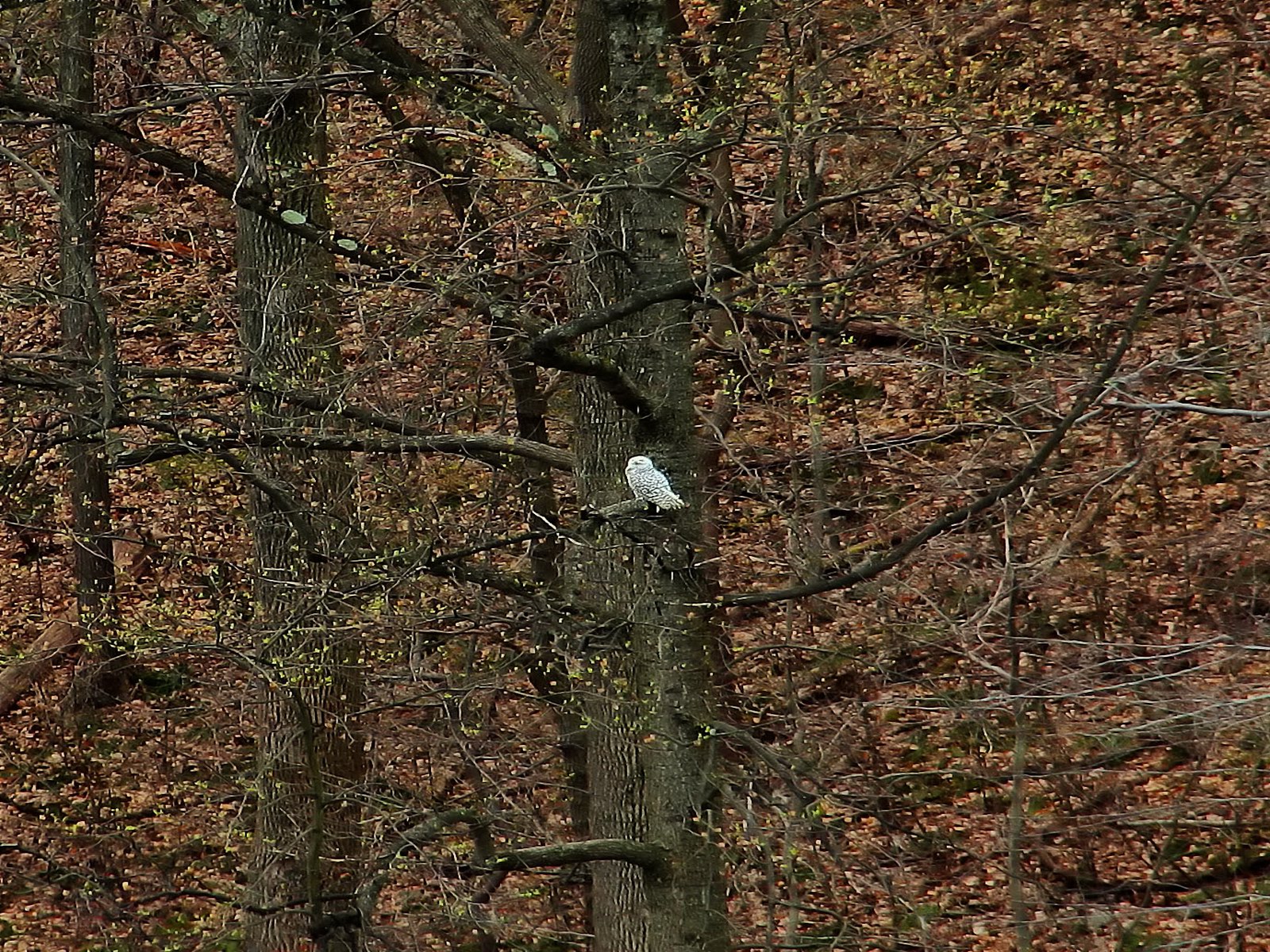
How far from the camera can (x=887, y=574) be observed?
28.1 ft

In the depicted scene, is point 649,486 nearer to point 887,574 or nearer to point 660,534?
point 660,534

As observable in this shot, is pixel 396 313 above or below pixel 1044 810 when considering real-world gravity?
above

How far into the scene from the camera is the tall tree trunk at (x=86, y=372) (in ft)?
23.0

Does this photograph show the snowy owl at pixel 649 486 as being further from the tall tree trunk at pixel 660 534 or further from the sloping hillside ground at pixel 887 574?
the sloping hillside ground at pixel 887 574

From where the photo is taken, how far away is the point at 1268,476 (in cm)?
907

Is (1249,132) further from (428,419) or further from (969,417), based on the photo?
(428,419)

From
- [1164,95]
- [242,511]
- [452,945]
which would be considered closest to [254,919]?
[452,945]

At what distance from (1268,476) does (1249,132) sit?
463cm

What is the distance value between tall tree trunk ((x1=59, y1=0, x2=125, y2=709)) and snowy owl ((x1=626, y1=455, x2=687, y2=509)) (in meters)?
2.21

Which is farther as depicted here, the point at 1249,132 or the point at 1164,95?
the point at 1164,95

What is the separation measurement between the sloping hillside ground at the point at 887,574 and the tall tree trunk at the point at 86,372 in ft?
0.91

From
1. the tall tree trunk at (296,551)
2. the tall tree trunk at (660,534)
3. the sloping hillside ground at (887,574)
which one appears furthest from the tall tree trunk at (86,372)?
the tall tree trunk at (660,534)

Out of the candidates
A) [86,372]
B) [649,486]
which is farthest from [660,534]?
[86,372]

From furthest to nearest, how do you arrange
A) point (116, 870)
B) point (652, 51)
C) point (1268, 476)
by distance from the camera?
point (116, 870) < point (1268, 476) < point (652, 51)
